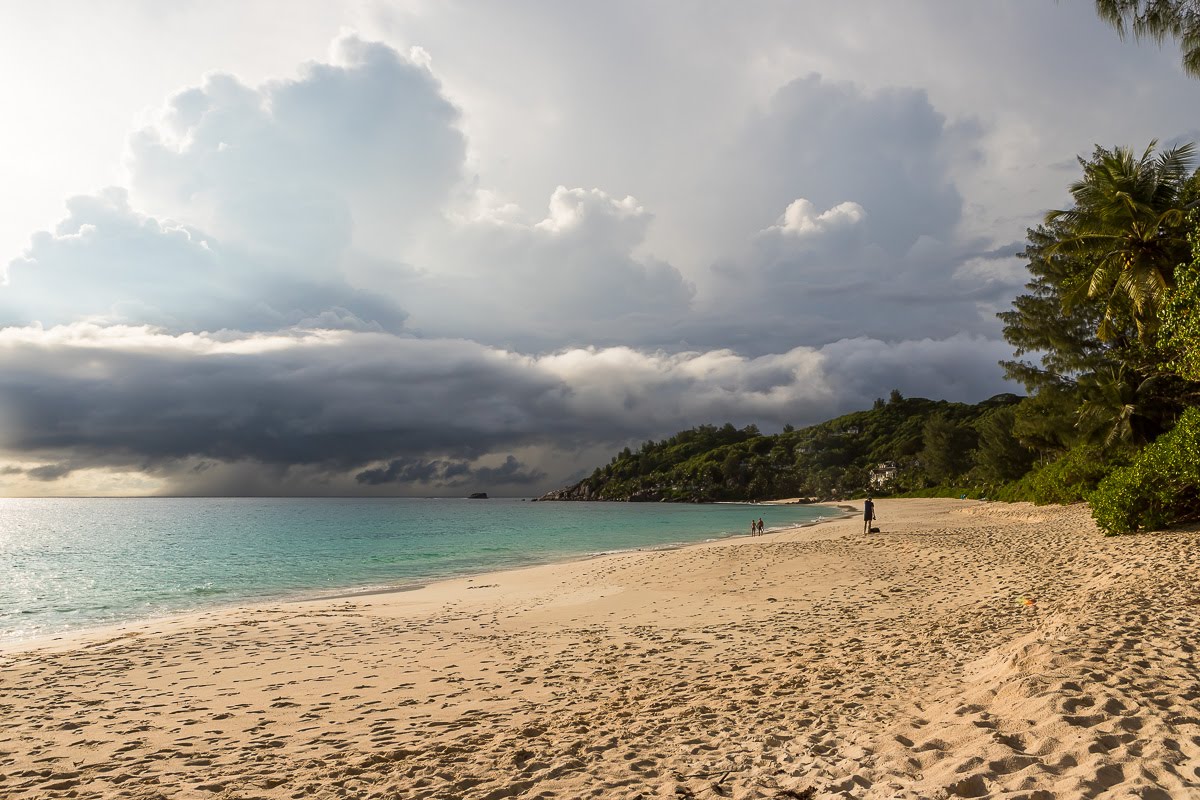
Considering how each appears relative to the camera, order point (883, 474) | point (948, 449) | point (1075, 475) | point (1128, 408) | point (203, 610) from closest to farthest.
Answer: point (203, 610) < point (1128, 408) < point (1075, 475) < point (948, 449) < point (883, 474)

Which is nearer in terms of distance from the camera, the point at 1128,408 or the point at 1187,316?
the point at 1187,316

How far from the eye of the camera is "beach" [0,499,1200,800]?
17.7ft

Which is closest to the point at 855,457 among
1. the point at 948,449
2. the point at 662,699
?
the point at 948,449

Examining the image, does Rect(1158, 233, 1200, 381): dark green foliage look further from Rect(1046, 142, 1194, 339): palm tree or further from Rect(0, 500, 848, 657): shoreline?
Rect(0, 500, 848, 657): shoreline

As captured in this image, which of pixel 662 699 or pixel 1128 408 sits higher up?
pixel 1128 408

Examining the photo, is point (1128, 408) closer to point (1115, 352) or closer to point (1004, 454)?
point (1115, 352)

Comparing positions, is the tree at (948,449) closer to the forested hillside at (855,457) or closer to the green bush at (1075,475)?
the forested hillside at (855,457)

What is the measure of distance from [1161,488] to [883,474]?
120m

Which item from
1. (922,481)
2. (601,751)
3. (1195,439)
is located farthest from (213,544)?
(922,481)

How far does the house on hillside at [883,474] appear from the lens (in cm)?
12507

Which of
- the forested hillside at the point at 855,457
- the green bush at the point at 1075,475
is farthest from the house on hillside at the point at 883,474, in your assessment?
the green bush at the point at 1075,475

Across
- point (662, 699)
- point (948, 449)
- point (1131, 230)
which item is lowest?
point (662, 699)

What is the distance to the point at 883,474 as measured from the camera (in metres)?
132

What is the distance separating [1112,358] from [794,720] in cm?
3959
